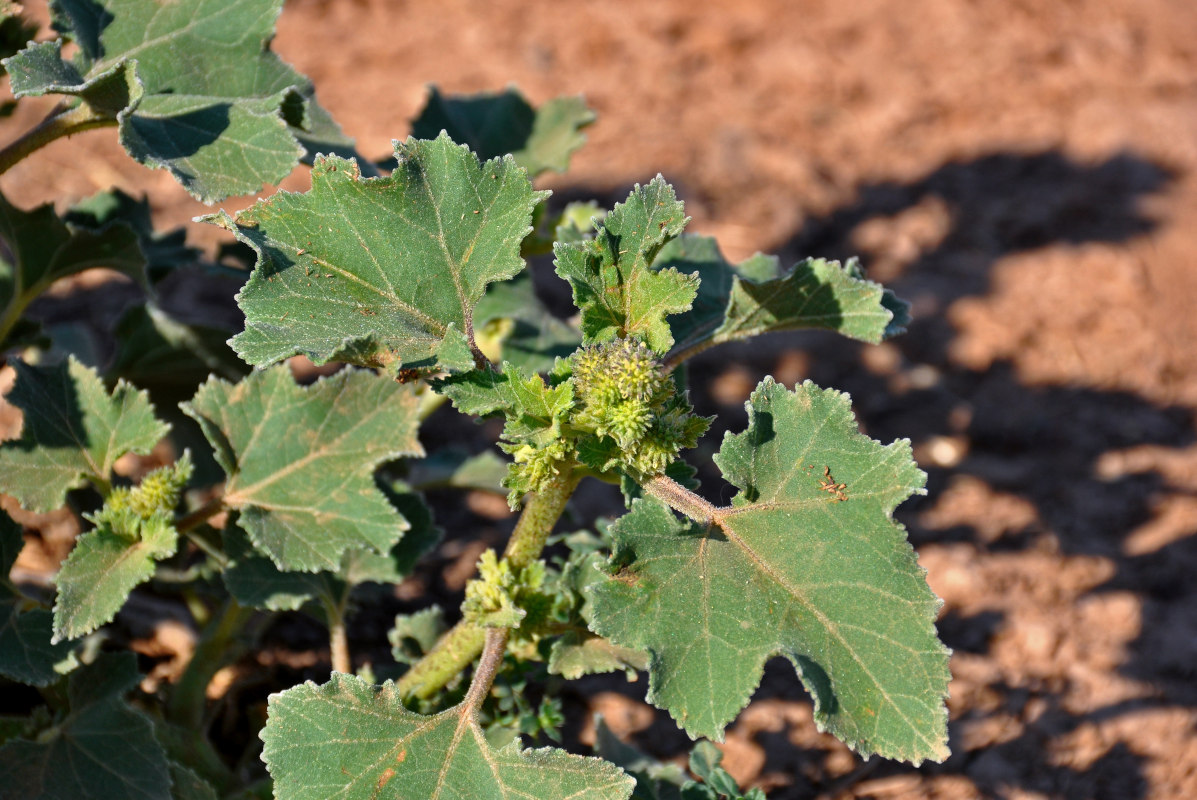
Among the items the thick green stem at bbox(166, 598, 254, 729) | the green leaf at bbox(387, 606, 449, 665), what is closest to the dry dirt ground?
the green leaf at bbox(387, 606, 449, 665)

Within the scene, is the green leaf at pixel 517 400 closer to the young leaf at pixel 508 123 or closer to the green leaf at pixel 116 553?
the green leaf at pixel 116 553

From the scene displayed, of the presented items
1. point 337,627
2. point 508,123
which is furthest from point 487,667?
point 508,123

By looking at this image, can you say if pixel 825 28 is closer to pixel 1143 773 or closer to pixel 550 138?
pixel 550 138

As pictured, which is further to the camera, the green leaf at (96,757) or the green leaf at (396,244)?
the green leaf at (96,757)

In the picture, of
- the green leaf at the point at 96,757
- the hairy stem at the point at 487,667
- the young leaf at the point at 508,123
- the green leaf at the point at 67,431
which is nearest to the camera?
the hairy stem at the point at 487,667

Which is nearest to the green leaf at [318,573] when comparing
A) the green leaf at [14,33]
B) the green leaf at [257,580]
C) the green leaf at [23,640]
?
the green leaf at [257,580]

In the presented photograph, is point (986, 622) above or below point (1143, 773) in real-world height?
above

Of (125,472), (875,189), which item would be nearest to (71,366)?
(125,472)
